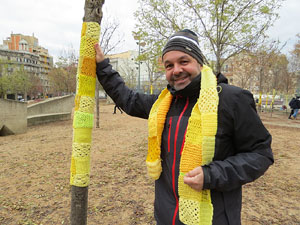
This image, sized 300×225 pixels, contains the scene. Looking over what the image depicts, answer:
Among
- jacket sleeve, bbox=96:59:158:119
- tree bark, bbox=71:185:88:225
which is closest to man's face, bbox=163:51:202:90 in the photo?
jacket sleeve, bbox=96:59:158:119

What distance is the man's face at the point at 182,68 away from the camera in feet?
4.39

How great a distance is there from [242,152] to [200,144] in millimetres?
275

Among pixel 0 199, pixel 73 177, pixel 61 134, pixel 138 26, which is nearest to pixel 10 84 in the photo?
pixel 61 134

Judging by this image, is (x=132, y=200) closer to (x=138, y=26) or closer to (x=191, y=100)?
(x=191, y=100)

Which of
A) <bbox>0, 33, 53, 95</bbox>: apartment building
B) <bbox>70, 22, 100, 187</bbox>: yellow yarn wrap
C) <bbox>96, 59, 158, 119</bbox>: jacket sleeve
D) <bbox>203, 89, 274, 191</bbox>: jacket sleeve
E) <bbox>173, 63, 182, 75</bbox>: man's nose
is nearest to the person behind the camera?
<bbox>203, 89, 274, 191</bbox>: jacket sleeve

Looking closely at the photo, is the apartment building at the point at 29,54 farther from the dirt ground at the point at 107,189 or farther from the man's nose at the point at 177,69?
the man's nose at the point at 177,69

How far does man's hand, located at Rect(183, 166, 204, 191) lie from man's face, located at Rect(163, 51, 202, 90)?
55 centimetres

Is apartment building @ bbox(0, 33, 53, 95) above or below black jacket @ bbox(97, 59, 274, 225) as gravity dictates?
above

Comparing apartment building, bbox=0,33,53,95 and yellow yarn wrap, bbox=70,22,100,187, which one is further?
apartment building, bbox=0,33,53,95

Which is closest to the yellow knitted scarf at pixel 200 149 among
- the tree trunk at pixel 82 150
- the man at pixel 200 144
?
the man at pixel 200 144

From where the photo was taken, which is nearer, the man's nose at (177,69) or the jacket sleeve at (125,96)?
the man's nose at (177,69)

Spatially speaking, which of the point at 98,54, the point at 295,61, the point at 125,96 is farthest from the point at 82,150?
the point at 295,61

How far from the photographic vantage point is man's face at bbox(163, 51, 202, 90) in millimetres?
1338

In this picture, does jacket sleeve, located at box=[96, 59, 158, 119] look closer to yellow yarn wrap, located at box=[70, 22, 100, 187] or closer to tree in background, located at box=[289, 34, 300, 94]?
yellow yarn wrap, located at box=[70, 22, 100, 187]
